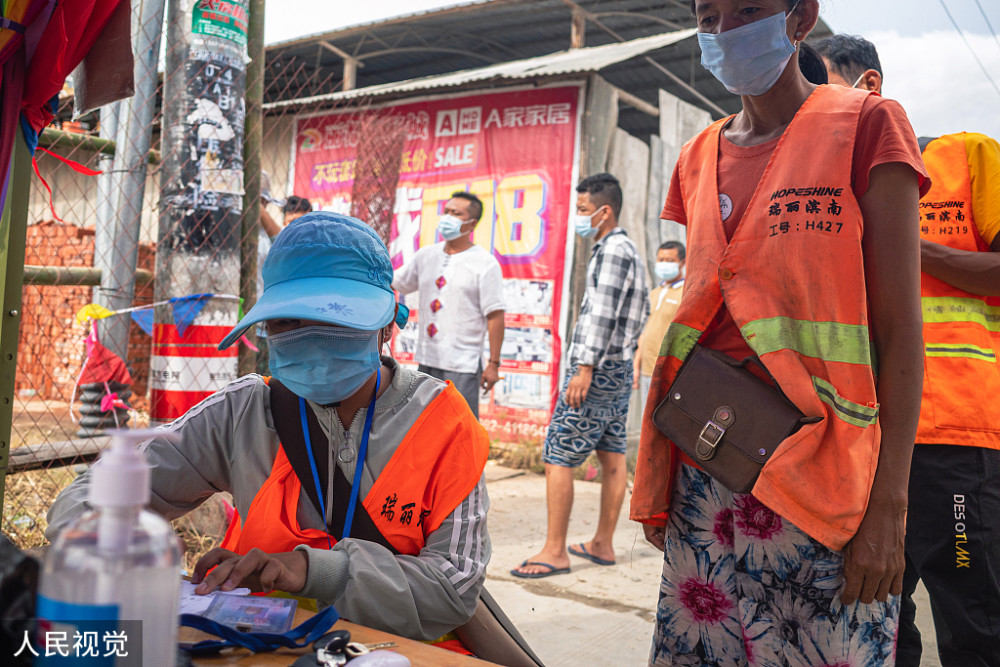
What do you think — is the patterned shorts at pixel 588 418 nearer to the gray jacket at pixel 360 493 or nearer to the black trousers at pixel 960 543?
the black trousers at pixel 960 543

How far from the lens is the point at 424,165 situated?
27.1ft

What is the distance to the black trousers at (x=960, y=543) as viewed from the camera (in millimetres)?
1849

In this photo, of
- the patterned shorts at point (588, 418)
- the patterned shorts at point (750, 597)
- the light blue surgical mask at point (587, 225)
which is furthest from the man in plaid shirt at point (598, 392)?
the patterned shorts at point (750, 597)

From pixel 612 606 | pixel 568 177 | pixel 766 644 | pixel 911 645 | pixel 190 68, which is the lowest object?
pixel 612 606

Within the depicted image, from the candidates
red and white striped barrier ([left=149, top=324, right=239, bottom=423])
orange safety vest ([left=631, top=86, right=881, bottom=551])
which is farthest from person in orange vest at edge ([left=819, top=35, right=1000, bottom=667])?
red and white striped barrier ([left=149, top=324, right=239, bottom=423])

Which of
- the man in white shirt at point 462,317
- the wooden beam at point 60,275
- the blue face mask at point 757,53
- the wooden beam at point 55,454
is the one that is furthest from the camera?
the man in white shirt at point 462,317

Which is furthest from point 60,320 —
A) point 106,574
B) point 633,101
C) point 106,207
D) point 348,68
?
point 106,574

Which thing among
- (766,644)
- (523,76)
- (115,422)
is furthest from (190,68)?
(523,76)

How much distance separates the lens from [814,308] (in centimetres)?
141

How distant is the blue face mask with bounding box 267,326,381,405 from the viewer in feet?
4.89

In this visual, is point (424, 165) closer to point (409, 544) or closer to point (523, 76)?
point (523, 76)

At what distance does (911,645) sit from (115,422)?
10.8 ft

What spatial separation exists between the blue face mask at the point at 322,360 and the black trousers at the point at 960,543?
4.87ft

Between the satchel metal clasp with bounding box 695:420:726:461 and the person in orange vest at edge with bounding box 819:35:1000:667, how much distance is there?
79 centimetres
